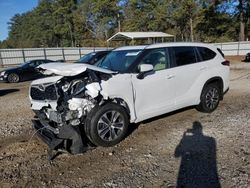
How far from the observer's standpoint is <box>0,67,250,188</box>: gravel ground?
4.29 m

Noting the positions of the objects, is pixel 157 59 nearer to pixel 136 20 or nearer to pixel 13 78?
pixel 13 78

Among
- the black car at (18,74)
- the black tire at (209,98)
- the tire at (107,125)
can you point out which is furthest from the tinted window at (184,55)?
the black car at (18,74)

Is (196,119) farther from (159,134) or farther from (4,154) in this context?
(4,154)

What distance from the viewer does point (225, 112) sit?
7.62m

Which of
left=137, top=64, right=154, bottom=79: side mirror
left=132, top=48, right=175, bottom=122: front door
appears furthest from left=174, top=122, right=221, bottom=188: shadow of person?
left=137, top=64, right=154, bottom=79: side mirror

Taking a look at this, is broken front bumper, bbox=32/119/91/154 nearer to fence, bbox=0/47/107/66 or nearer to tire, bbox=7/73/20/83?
tire, bbox=7/73/20/83

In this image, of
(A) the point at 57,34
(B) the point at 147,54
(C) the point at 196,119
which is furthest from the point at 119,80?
(A) the point at 57,34

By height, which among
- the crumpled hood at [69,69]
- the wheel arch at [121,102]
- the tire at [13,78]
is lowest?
the tire at [13,78]

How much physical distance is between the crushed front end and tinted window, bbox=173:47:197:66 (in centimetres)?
196

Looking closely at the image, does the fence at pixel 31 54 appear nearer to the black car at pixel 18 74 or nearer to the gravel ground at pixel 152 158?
the black car at pixel 18 74

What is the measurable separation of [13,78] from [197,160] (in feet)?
51.6

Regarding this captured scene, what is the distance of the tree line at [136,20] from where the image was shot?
1933 inches

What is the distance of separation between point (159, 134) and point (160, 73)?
1237 mm

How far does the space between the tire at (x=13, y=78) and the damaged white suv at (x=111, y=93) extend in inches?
507
